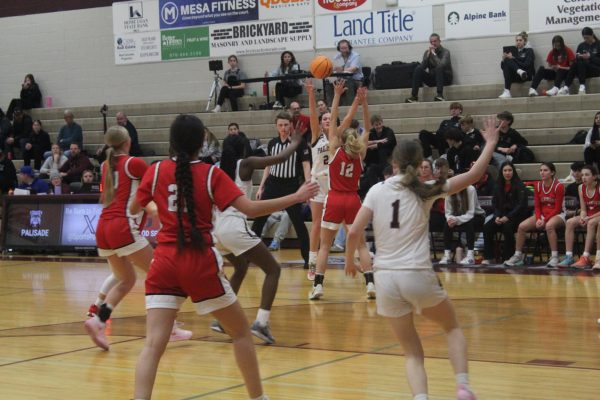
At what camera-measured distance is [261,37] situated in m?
21.8

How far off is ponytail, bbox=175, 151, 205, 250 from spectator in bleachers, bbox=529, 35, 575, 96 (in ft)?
44.5

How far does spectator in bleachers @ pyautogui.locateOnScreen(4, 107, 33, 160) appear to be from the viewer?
70.6 feet

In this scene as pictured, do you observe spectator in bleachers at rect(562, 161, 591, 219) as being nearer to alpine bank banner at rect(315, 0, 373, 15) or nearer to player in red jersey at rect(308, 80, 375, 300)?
player in red jersey at rect(308, 80, 375, 300)

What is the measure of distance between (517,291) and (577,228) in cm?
306

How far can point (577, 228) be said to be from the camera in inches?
517

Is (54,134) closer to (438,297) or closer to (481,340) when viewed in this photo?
(481,340)

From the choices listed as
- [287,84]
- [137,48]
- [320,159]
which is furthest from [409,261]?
[137,48]

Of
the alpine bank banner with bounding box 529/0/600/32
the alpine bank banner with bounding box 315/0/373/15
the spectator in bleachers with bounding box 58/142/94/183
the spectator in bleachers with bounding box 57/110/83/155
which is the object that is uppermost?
the alpine bank banner with bounding box 315/0/373/15

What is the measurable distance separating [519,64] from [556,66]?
0.74 metres

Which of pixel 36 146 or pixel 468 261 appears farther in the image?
pixel 36 146

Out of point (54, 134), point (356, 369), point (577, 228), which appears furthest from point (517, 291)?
point (54, 134)

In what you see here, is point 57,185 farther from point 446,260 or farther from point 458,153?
point 446,260

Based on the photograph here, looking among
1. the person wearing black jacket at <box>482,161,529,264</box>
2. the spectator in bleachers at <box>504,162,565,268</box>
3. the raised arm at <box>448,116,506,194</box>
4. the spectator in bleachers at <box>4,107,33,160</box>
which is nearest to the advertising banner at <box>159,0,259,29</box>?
the spectator in bleachers at <box>4,107,33,160</box>

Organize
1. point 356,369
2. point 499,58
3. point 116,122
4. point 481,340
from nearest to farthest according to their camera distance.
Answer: point 356,369
point 481,340
point 499,58
point 116,122
